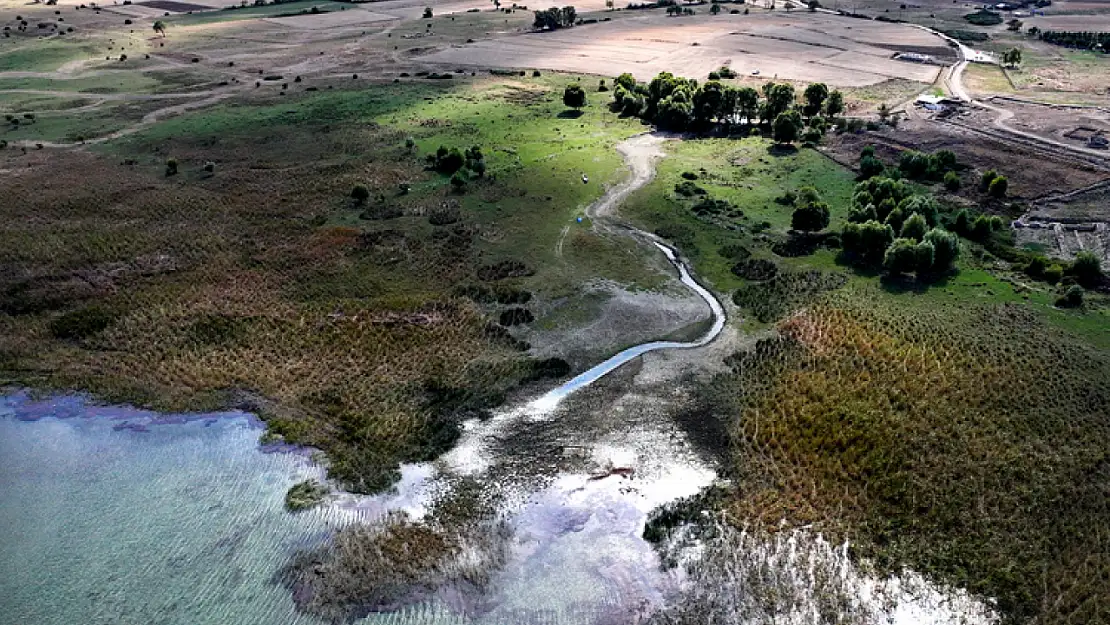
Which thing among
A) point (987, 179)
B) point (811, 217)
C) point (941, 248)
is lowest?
point (941, 248)

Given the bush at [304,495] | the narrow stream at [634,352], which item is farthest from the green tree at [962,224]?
the bush at [304,495]

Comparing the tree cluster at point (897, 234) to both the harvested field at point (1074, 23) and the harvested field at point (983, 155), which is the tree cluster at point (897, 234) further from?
the harvested field at point (1074, 23)

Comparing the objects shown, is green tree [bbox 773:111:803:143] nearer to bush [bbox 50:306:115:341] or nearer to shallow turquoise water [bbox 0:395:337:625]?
shallow turquoise water [bbox 0:395:337:625]

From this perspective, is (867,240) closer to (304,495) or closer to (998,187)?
(998,187)

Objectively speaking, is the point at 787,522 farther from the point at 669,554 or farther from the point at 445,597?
the point at 445,597

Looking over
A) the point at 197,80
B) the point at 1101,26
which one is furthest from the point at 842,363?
the point at 1101,26

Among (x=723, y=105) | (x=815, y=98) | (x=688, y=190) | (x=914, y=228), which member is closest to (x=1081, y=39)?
(x=815, y=98)
